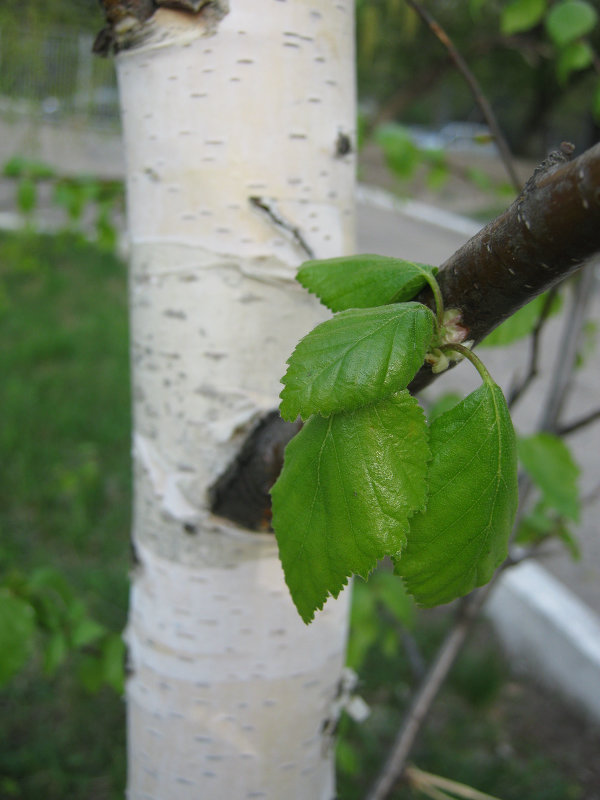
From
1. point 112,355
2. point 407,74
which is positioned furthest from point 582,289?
point 407,74

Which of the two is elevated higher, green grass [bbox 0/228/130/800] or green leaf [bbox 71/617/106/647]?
green leaf [bbox 71/617/106/647]

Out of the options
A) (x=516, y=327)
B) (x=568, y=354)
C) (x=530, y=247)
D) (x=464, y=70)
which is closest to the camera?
(x=530, y=247)

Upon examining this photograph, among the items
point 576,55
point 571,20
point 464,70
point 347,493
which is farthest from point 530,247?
point 576,55

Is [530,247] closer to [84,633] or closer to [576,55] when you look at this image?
[84,633]

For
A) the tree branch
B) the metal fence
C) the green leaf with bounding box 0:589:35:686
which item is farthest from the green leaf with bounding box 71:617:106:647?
the metal fence

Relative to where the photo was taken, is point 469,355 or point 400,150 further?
point 400,150

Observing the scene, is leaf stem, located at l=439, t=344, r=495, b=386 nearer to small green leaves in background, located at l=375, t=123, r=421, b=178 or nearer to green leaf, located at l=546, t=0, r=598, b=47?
green leaf, located at l=546, t=0, r=598, b=47

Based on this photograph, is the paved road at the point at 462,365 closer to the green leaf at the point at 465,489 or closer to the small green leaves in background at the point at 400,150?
the green leaf at the point at 465,489
